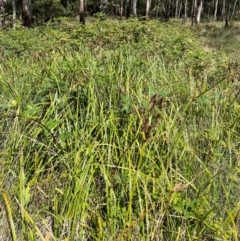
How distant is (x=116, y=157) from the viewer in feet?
6.55

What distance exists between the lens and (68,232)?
1615 mm

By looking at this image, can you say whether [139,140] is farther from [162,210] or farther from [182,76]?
[182,76]

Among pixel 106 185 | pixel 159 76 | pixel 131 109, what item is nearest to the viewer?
pixel 106 185

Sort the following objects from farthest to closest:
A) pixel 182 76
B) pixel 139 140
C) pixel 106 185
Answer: pixel 182 76
pixel 139 140
pixel 106 185

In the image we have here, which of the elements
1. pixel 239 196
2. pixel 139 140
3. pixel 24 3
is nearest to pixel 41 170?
pixel 139 140

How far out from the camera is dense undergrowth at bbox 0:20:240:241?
168 centimetres

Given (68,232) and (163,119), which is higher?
(163,119)

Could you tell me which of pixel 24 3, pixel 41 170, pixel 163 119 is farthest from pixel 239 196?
pixel 24 3

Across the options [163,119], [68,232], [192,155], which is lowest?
[68,232]

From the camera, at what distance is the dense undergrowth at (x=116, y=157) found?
1685 mm

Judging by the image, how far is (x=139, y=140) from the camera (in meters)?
2.11

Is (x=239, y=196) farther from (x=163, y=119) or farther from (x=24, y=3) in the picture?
(x=24, y=3)

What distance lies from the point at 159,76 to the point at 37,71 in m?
1.16

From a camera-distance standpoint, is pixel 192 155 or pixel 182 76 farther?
pixel 182 76
